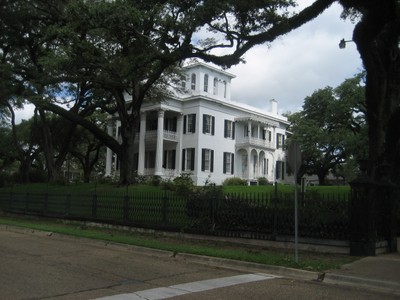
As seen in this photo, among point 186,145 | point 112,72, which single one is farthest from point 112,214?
point 186,145

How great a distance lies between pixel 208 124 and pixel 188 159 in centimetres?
375

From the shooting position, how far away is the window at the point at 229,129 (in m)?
45.3

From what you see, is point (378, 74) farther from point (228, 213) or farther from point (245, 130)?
point (245, 130)

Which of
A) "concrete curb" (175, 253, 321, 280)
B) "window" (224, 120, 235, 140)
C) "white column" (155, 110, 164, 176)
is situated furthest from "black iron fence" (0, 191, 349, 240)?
"window" (224, 120, 235, 140)

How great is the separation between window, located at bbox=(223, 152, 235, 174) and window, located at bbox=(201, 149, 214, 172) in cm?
196

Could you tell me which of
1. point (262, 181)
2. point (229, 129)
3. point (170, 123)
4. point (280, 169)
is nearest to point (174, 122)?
point (170, 123)

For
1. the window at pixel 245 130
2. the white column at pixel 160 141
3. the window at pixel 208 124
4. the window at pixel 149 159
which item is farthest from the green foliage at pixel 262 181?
the window at pixel 149 159

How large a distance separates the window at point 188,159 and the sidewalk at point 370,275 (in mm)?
32100

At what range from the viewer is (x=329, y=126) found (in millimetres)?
52906

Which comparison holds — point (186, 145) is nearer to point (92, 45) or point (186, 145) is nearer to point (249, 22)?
point (92, 45)

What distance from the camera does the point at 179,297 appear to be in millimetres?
7355

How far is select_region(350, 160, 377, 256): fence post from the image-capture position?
1179cm

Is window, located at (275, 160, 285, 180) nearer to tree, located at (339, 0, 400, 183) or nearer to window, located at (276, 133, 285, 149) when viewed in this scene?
window, located at (276, 133, 285, 149)

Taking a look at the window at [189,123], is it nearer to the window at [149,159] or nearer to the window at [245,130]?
the window at [149,159]
